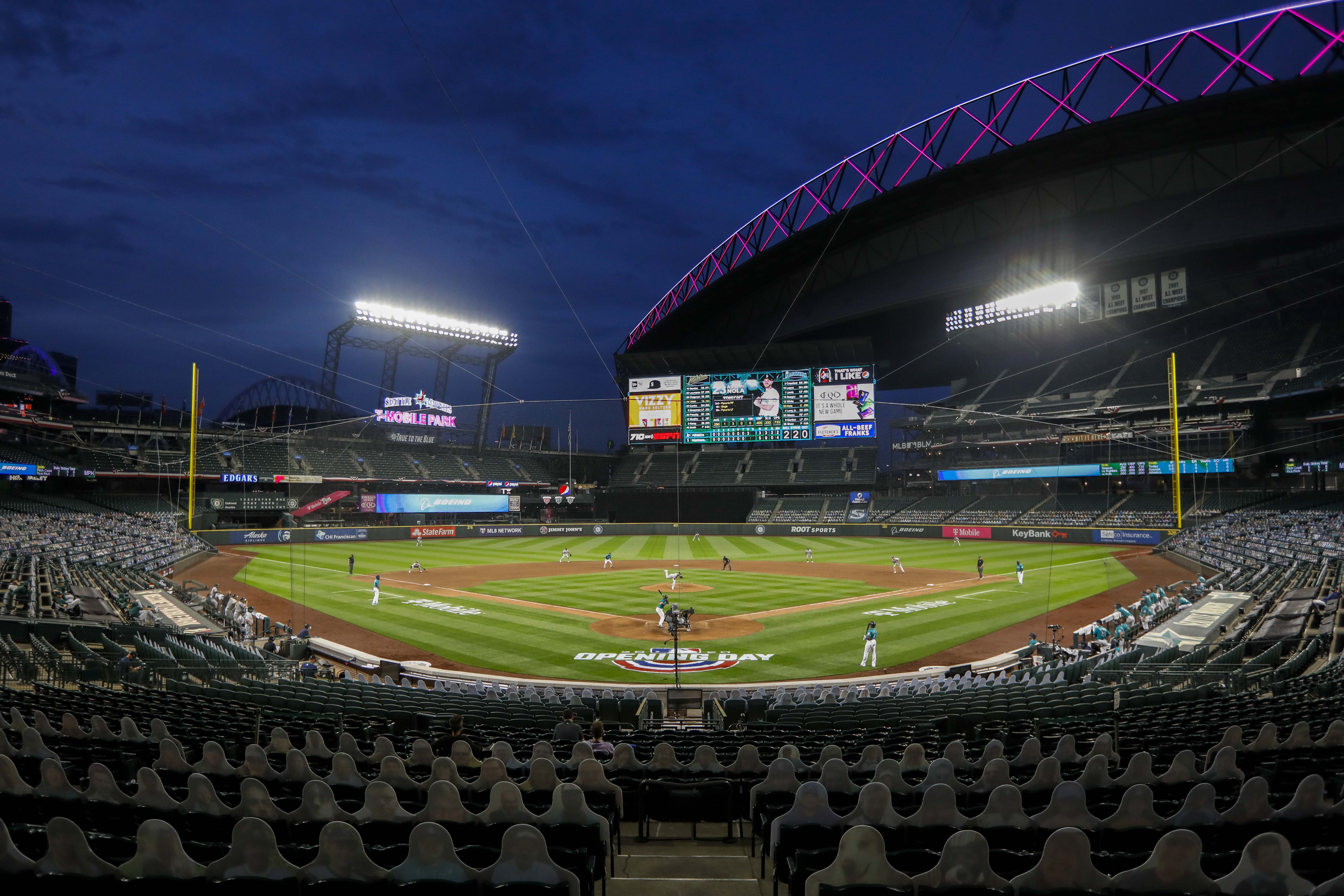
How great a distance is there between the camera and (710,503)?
83.1 m

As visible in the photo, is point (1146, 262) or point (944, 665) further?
point (1146, 262)

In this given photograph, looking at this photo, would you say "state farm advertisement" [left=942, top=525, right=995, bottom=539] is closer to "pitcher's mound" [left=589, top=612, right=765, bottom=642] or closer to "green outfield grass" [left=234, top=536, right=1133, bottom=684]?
"green outfield grass" [left=234, top=536, right=1133, bottom=684]

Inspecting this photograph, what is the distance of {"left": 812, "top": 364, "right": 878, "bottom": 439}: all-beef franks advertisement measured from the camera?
242ft

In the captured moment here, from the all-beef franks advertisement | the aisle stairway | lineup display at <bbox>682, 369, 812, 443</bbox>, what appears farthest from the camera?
lineup display at <bbox>682, 369, 812, 443</bbox>

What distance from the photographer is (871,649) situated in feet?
70.6

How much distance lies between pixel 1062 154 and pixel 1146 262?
13.1 meters

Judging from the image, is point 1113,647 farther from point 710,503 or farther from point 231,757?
point 710,503

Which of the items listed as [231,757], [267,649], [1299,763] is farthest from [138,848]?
[267,649]

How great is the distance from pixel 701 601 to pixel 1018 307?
52332 mm

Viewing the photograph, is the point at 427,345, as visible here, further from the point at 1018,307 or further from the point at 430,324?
the point at 1018,307

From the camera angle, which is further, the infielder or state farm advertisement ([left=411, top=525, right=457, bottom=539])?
state farm advertisement ([left=411, top=525, right=457, bottom=539])

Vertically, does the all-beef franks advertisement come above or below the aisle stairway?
above

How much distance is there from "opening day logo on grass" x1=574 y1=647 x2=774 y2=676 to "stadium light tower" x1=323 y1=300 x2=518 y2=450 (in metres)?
52.7

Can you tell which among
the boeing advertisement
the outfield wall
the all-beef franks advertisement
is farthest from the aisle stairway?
the boeing advertisement
